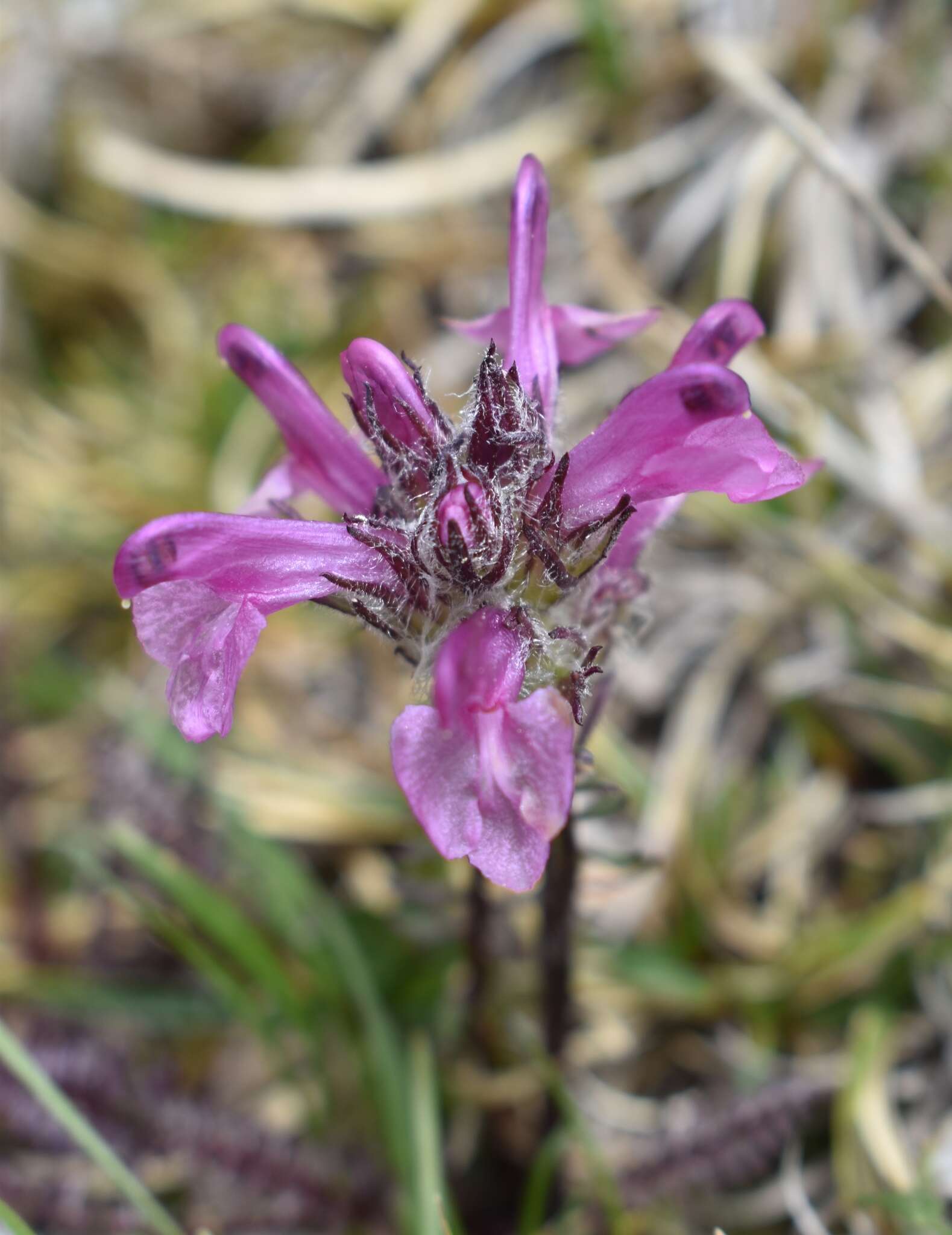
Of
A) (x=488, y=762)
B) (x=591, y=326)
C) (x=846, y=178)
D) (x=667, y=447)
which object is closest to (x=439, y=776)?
(x=488, y=762)

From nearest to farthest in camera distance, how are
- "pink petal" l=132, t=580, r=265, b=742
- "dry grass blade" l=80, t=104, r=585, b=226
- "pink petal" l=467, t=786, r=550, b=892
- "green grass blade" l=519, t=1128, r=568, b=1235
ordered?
"pink petal" l=467, t=786, r=550, b=892 → "pink petal" l=132, t=580, r=265, b=742 → "green grass blade" l=519, t=1128, r=568, b=1235 → "dry grass blade" l=80, t=104, r=585, b=226

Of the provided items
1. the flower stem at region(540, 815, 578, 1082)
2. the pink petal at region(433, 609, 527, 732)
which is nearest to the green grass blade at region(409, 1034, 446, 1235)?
the flower stem at region(540, 815, 578, 1082)

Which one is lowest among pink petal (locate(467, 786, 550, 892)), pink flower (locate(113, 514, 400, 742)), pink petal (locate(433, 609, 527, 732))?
pink petal (locate(467, 786, 550, 892))

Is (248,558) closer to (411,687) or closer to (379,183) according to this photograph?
(411,687)

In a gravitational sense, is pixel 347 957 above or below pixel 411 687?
below

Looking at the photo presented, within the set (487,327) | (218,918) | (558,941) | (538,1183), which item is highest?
(487,327)

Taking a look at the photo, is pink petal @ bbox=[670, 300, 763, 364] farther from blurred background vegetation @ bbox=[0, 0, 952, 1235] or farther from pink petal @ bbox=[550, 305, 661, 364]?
blurred background vegetation @ bbox=[0, 0, 952, 1235]

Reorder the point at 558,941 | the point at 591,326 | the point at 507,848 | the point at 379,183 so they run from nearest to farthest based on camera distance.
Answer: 1. the point at 507,848
2. the point at 591,326
3. the point at 558,941
4. the point at 379,183

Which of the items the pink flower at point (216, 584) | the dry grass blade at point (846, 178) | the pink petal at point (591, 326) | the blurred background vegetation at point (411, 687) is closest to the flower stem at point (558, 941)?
the blurred background vegetation at point (411, 687)
